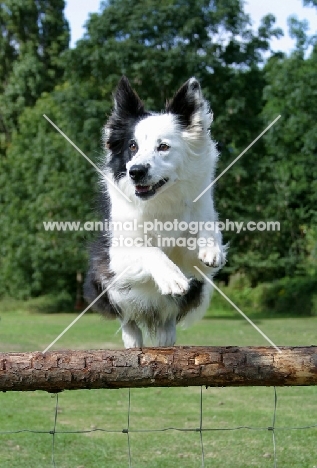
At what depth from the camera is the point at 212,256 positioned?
4715 millimetres

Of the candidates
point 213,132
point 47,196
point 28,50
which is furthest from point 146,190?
point 28,50

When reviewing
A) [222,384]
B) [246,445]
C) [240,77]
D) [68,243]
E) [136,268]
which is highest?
[240,77]

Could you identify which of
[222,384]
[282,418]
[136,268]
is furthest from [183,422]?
[222,384]

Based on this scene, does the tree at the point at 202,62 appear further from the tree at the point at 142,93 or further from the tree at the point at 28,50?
the tree at the point at 28,50

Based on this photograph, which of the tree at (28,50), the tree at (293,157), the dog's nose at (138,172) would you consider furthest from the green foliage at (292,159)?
the dog's nose at (138,172)

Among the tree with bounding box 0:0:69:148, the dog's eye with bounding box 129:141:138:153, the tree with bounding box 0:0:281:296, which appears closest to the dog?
the dog's eye with bounding box 129:141:138:153

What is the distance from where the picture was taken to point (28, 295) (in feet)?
113

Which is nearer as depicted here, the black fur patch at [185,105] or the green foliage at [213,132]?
the black fur patch at [185,105]

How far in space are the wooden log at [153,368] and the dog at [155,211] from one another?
1.08m

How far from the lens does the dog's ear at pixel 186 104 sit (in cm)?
524

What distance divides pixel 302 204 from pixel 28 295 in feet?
47.0

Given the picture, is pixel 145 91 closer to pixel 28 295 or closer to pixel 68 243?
pixel 68 243

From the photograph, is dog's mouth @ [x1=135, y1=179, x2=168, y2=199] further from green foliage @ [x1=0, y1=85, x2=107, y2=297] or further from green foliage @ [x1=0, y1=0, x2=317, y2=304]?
green foliage @ [x1=0, y1=85, x2=107, y2=297]

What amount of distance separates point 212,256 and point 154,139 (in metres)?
0.97
